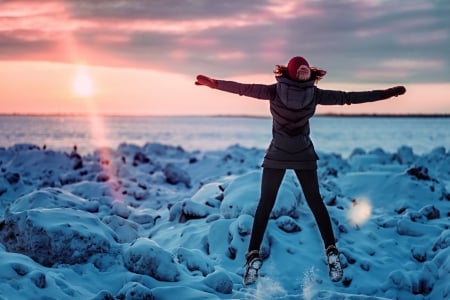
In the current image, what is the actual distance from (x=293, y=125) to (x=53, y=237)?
8.27ft

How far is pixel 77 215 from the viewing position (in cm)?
613

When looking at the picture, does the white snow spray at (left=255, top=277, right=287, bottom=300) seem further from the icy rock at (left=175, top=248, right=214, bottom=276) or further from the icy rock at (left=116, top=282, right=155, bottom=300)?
the icy rock at (left=116, top=282, right=155, bottom=300)

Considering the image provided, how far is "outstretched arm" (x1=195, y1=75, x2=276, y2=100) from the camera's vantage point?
17.3ft

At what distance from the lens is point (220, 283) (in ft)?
18.0

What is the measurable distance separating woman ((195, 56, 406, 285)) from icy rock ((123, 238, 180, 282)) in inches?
28.5

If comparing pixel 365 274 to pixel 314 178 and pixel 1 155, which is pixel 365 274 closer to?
pixel 314 178

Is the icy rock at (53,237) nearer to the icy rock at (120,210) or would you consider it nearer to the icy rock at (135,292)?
the icy rock at (135,292)

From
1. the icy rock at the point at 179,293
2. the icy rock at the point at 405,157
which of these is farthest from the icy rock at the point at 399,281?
the icy rock at the point at 405,157

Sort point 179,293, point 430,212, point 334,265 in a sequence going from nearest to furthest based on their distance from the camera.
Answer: point 179,293, point 334,265, point 430,212

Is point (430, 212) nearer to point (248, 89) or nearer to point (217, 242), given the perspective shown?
point (217, 242)

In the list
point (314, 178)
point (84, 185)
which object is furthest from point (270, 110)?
point (84, 185)

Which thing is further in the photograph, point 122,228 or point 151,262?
point 122,228

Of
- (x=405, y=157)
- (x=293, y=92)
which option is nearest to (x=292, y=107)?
(x=293, y=92)

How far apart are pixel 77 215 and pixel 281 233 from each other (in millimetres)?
2796
